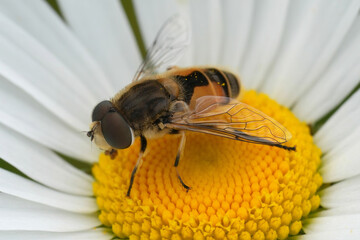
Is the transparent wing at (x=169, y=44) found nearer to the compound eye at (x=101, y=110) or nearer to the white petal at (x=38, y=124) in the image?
the white petal at (x=38, y=124)

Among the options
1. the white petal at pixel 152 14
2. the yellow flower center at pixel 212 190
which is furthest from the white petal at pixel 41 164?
the white petal at pixel 152 14

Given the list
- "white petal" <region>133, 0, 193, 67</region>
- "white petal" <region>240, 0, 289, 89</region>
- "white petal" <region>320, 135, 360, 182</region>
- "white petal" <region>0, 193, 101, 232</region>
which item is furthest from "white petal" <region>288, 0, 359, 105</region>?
"white petal" <region>0, 193, 101, 232</region>

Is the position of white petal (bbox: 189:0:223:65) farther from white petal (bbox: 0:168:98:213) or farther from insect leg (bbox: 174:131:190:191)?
white petal (bbox: 0:168:98:213)

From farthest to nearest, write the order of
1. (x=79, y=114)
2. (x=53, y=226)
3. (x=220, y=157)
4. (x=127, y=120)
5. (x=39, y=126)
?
(x=79, y=114), (x=39, y=126), (x=220, y=157), (x=53, y=226), (x=127, y=120)

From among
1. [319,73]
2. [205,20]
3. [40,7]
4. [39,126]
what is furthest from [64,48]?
[319,73]

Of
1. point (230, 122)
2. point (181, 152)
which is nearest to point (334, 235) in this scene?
point (230, 122)

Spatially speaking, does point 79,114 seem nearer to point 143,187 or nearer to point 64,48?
point 64,48
